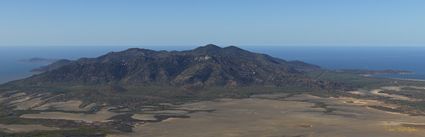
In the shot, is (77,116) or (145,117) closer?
(145,117)

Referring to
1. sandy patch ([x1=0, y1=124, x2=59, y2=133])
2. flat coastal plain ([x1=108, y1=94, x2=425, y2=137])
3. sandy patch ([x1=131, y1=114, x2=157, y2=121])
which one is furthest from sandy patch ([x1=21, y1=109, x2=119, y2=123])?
flat coastal plain ([x1=108, y1=94, x2=425, y2=137])

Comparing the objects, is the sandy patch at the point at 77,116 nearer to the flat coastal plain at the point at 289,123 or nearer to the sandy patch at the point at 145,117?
the sandy patch at the point at 145,117

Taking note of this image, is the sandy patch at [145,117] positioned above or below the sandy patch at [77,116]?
above

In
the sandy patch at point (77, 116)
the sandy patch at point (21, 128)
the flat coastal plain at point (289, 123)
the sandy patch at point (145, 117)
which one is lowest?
the sandy patch at point (77, 116)

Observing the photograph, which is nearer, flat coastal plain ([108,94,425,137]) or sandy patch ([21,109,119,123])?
flat coastal plain ([108,94,425,137])

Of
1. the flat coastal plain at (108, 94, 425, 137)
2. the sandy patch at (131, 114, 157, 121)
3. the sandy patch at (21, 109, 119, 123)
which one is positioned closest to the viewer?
the flat coastal plain at (108, 94, 425, 137)

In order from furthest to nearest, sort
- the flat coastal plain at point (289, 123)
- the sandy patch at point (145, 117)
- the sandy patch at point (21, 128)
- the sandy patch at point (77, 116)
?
1. the sandy patch at point (77, 116)
2. the sandy patch at point (145, 117)
3. the sandy patch at point (21, 128)
4. the flat coastal plain at point (289, 123)

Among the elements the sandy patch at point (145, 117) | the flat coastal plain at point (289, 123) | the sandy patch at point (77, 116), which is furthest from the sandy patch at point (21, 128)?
the sandy patch at point (145, 117)

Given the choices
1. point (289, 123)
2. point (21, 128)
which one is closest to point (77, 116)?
point (21, 128)

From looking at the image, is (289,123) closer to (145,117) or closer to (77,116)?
(145,117)

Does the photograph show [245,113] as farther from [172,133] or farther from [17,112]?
[17,112]

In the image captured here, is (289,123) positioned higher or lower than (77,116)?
higher

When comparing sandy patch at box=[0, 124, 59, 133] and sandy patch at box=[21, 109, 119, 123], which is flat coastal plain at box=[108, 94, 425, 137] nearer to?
sandy patch at box=[21, 109, 119, 123]
